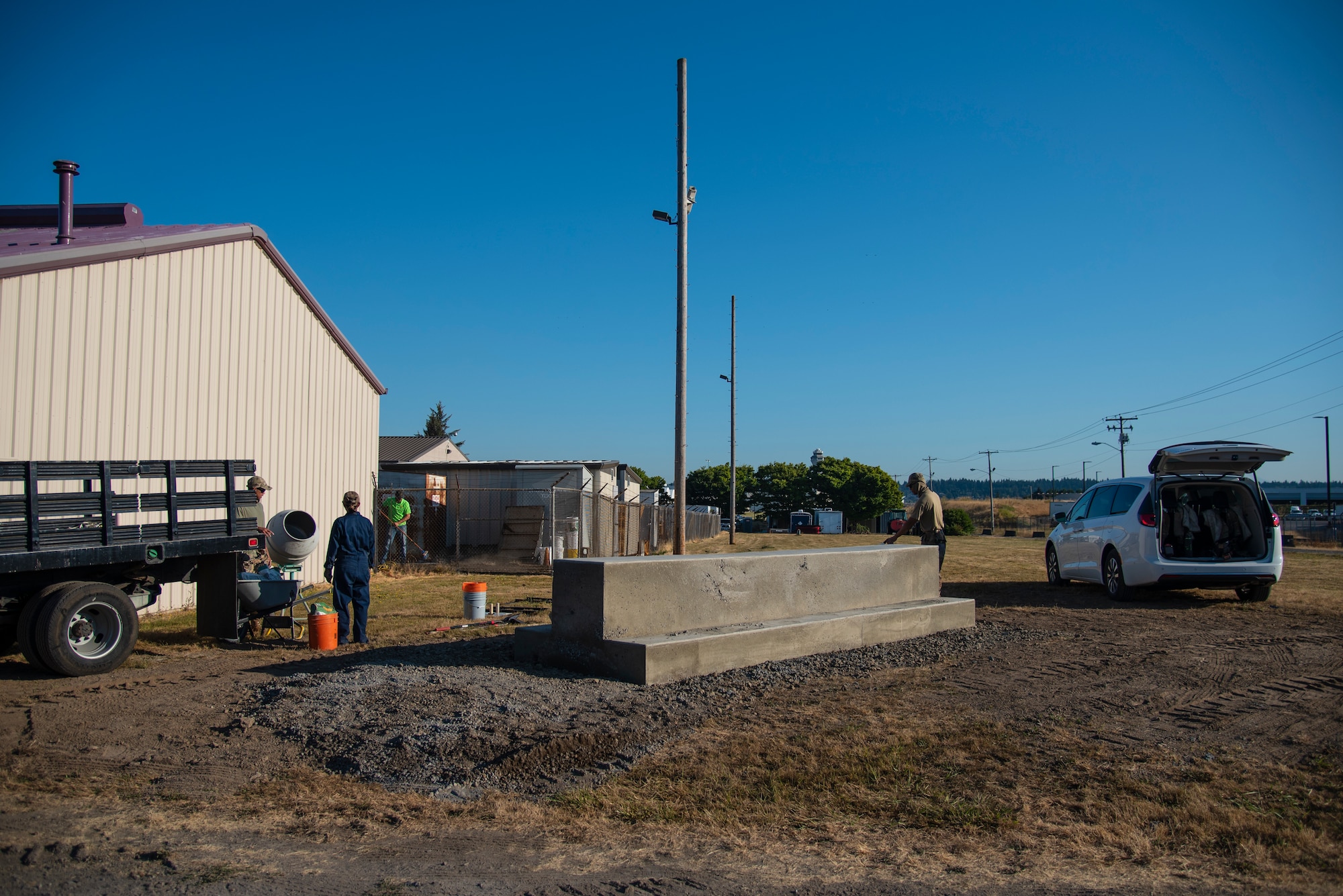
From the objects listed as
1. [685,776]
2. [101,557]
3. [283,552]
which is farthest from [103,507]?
[685,776]

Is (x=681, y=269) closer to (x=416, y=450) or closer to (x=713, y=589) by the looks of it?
(x=713, y=589)

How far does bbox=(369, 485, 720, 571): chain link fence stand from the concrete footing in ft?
28.9

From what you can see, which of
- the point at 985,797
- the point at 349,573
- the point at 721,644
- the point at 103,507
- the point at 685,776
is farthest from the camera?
the point at 349,573

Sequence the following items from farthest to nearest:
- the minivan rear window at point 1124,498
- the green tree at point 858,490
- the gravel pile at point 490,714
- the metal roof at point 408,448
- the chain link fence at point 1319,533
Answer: the green tree at point 858,490 → the chain link fence at point 1319,533 → the metal roof at point 408,448 → the minivan rear window at point 1124,498 → the gravel pile at point 490,714

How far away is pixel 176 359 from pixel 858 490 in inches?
3183

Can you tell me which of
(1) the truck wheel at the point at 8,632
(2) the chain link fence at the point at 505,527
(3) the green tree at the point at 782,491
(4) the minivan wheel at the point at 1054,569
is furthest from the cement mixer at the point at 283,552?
(3) the green tree at the point at 782,491

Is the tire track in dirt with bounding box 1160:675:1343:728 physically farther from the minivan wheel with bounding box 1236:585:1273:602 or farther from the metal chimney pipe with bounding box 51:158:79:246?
the metal chimney pipe with bounding box 51:158:79:246

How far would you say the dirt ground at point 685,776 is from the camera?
11.9ft

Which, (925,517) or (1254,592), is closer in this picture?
(1254,592)

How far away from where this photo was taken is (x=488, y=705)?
5.89 m

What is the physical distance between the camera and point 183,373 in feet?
41.1

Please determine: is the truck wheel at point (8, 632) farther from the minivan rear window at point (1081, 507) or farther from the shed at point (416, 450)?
the shed at point (416, 450)

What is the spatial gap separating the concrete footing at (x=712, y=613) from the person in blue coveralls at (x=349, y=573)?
2636 mm

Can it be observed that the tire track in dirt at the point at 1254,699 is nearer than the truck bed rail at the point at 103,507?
Yes
